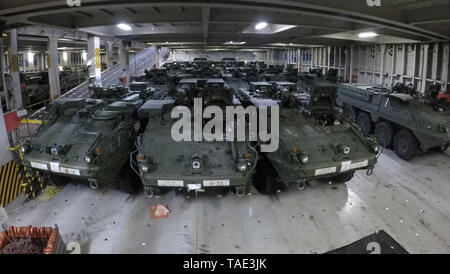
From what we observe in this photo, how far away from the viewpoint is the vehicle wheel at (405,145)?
927 centimetres

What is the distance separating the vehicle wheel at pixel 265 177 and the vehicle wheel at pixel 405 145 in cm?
460

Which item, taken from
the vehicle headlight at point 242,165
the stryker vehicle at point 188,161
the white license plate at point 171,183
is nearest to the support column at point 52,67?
the stryker vehicle at point 188,161

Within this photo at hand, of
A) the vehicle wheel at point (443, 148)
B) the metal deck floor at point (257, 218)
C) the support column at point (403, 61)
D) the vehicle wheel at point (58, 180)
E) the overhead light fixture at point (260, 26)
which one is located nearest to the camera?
the metal deck floor at point (257, 218)

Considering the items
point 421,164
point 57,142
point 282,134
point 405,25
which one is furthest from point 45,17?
point 421,164

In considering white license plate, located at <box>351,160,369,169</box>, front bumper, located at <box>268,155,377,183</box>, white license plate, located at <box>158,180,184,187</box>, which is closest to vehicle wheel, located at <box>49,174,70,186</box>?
white license plate, located at <box>158,180,184,187</box>

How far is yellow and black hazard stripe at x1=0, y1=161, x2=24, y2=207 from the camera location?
276 inches

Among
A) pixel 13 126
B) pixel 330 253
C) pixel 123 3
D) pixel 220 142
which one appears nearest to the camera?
pixel 330 253

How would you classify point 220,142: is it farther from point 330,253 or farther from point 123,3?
point 123,3

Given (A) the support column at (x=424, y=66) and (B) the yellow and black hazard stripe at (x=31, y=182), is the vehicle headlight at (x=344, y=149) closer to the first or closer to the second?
(B) the yellow and black hazard stripe at (x=31, y=182)

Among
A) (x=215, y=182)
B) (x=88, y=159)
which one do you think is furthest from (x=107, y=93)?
(x=215, y=182)

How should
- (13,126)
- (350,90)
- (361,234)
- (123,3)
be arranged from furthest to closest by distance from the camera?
(350,90) → (13,126) → (123,3) → (361,234)

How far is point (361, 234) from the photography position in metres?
5.68

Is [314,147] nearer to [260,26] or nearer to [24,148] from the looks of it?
[24,148]

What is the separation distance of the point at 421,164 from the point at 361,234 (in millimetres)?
4718
